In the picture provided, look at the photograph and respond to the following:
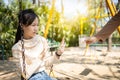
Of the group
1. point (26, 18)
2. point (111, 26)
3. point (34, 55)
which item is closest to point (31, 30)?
point (26, 18)

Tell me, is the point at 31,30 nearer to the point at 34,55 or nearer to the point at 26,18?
the point at 26,18

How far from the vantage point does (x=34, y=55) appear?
8.31 feet

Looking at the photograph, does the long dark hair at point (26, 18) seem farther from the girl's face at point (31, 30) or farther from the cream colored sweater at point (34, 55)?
the cream colored sweater at point (34, 55)

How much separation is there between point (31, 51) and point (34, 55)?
5 cm

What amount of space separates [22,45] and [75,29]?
82.9ft

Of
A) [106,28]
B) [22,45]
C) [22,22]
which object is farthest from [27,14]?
[106,28]

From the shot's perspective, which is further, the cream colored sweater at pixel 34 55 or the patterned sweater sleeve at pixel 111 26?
the patterned sweater sleeve at pixel 111 26

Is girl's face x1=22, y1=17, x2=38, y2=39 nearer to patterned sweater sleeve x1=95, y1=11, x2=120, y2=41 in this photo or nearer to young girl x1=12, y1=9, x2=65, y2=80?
young girl x1=12, y1=9, x2=65, y2=80

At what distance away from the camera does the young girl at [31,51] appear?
98.2 inches

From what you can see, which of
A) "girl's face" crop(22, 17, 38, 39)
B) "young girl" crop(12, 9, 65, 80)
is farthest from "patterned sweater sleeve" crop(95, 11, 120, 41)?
"girl's face" crop(22, 17, 38, 39)

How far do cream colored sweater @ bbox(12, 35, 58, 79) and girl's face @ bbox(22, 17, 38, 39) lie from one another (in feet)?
0.16

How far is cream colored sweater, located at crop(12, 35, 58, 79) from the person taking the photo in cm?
252

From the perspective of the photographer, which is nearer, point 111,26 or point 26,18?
point 26,18

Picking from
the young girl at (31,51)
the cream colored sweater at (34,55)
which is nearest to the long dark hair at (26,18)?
the young girl at (31,51)
